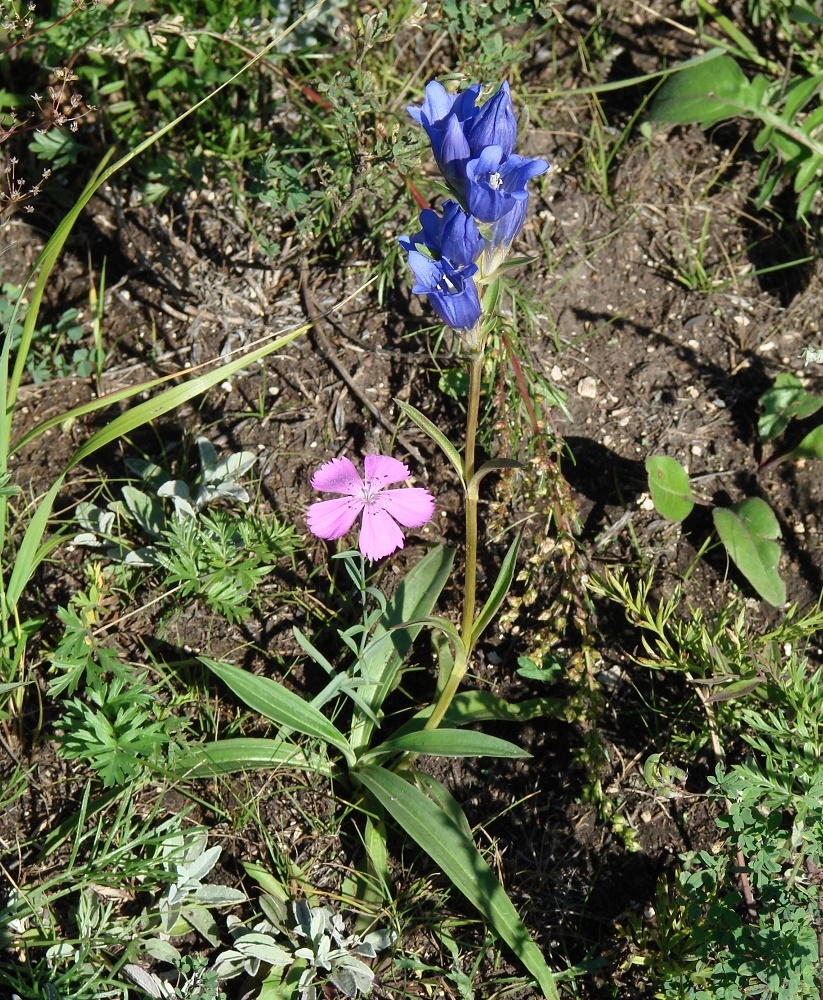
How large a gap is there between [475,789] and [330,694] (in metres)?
0.53

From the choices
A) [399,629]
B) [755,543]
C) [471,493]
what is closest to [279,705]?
[399,629]

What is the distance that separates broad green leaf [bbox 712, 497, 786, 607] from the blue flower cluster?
123 cm

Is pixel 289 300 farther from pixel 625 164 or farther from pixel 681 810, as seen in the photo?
pixel 681 810

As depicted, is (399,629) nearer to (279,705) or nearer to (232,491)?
(279,705)

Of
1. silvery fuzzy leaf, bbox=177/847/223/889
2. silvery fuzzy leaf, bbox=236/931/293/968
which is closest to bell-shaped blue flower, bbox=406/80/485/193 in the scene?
silvery fuzzy leaf, bbox=177/847/223/889

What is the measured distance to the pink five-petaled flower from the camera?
224 centimetres

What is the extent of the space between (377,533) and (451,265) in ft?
2.42

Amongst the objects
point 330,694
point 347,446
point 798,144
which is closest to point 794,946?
point 330,694

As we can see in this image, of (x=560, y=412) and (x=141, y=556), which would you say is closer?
(x=141, y=556)

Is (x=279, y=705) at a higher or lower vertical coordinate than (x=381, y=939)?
higher

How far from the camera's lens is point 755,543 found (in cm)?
261

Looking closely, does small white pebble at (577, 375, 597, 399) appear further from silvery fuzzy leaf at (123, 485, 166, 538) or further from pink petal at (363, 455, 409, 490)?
silvery fuzzy leaf at (123, 485, 166, 538)

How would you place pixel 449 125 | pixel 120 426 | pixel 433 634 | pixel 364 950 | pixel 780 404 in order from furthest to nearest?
pixel 780 404 → pixel 433 634 → pixel 120 426 → pixel 364 950 → pixel 449 125

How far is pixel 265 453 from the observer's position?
9.45ft
